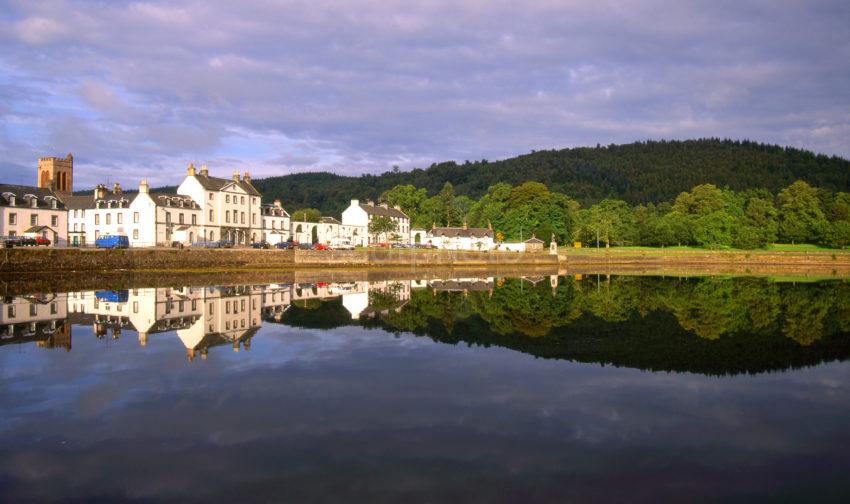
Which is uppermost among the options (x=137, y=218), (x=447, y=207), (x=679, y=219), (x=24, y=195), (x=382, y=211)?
(x=447, y=207)

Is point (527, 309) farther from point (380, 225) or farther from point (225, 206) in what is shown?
point (380, 225)

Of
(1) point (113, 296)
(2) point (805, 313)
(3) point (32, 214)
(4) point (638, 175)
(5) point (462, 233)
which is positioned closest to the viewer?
(2) point (805, 313)

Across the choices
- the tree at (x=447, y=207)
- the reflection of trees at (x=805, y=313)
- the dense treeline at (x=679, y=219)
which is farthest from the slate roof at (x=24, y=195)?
the tree at (x=447, y=207)

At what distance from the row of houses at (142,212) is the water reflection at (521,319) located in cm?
2855

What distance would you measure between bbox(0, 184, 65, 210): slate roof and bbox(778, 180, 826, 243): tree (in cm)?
10507

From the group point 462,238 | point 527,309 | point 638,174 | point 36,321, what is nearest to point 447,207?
point 462,238

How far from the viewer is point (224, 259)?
50.9 metres

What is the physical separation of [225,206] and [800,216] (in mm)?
94176

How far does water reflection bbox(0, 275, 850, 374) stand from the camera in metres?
16.9

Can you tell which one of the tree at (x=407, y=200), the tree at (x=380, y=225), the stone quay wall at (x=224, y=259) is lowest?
the stone quay wall at (x=224, y=259)

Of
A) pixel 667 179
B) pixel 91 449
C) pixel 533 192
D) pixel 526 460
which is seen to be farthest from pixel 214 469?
pixel 667 179

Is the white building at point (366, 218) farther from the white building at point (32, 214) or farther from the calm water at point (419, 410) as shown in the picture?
the calm water at point (419, 410)

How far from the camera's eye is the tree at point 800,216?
98375mm

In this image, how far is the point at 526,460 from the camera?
8.34m
